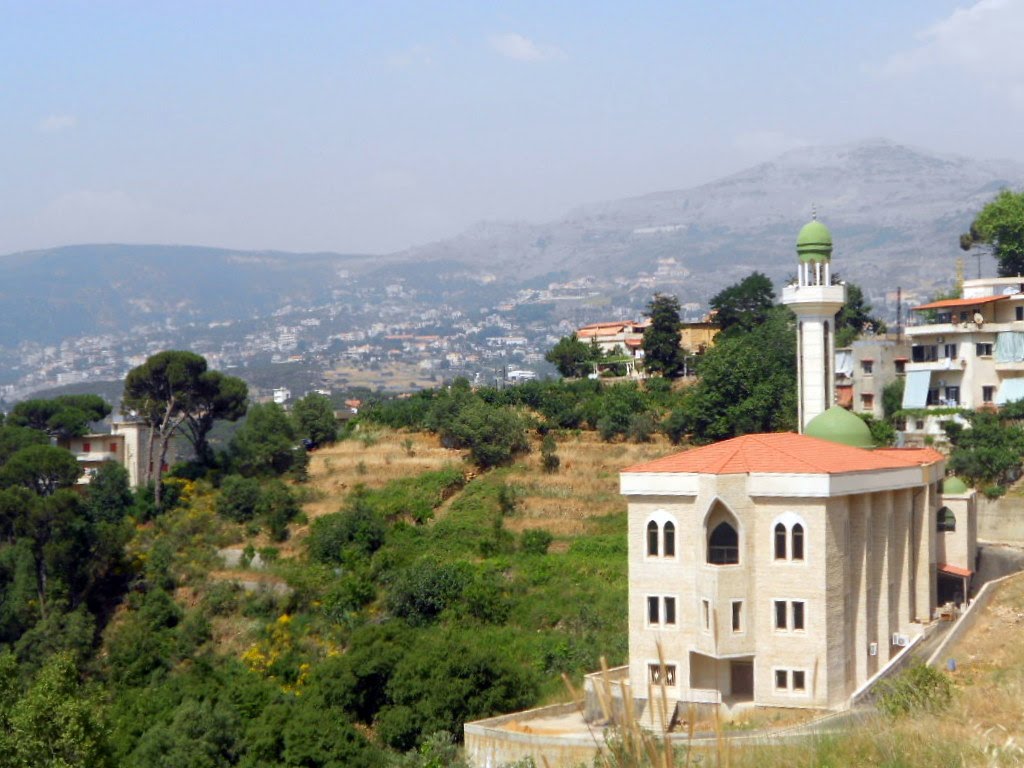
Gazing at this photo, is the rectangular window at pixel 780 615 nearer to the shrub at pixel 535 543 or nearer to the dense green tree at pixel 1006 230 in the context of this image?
the shrub at pixel 535 543

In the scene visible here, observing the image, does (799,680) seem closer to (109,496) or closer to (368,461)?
(368,461)

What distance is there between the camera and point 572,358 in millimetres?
68875

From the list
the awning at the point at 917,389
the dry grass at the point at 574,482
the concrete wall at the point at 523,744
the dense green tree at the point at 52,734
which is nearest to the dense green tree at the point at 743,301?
the dry grass at the point at 574,482

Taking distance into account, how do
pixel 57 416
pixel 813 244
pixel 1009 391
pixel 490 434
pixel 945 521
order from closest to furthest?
pixel 945 521 < pixel 813 244 < pixel 1009 391 < pixel 490 434 < pixel 57 416

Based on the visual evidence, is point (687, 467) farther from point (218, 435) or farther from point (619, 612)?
point (218, 435)

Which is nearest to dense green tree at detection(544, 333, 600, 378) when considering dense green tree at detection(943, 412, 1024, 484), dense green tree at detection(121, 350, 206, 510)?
dense green tree at detection(121, 350, 206, 510)

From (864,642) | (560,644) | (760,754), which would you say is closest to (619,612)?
(560,644)

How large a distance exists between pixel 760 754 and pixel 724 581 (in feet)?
40.9

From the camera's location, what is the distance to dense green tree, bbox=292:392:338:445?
2313 inches

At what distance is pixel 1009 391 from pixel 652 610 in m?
24.6

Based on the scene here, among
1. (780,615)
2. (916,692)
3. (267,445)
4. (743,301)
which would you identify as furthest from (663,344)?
(916,692)

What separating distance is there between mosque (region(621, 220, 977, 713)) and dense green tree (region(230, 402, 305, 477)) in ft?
93.8

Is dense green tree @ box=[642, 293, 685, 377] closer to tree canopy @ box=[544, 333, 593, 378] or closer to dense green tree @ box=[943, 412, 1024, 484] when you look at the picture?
tree canopy @ box=[544, 333, 593, 378]

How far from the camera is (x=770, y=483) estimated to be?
93.4 ft
